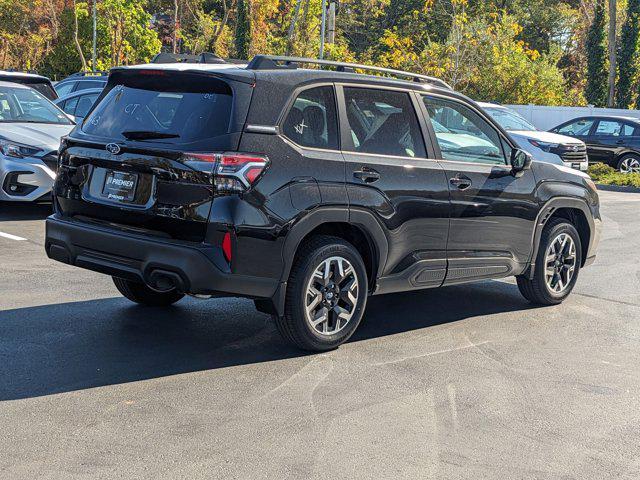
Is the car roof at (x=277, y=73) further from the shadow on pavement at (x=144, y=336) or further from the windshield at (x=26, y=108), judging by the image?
the windshield at (x=26, y=108)

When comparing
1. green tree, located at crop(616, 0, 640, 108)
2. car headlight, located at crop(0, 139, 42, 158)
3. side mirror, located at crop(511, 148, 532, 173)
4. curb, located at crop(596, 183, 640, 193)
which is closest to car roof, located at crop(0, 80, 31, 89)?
car headlight, located at crop(0, 139, 42, 158)

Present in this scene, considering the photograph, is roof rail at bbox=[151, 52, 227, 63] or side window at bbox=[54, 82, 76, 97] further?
side window at bbox=[54, 82, 76, 97]

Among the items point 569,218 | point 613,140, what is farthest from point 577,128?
point 569,218

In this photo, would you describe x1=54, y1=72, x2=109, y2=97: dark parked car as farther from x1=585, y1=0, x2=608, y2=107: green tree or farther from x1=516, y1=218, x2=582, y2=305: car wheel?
x1=585, y1=0, x2=608, y2=107: green tree

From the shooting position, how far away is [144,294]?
749 centimetres

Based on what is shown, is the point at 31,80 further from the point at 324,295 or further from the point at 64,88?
the point at 324,295

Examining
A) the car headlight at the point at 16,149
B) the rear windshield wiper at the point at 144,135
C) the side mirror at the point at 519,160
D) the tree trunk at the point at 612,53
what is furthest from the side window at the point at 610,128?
the rear windshield wiper at the point at 144,135

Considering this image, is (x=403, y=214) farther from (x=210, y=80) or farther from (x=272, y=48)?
(x=272, y=48)

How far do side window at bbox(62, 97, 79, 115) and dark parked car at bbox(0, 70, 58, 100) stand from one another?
1.50 m

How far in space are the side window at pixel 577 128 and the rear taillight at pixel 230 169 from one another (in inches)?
812

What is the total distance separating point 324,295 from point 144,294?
1.75 metres

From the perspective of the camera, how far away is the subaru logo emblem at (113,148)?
6.17 m

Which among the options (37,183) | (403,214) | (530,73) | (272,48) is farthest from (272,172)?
(272,48)

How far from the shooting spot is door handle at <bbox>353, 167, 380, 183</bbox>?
6.46 meters
